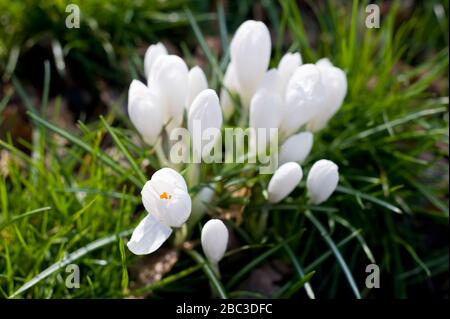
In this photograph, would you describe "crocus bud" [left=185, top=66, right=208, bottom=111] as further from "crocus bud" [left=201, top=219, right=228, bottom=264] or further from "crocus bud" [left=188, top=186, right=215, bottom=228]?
"crocus bud" [left=201, top=219, right=228, bottom=264]

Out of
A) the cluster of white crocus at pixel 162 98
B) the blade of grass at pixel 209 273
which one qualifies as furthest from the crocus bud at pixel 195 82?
the blade of grass at pixel 209 273

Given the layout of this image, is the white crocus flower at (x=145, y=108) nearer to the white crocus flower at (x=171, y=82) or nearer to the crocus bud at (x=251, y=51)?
the white crocus flower at (x=171, y=82)

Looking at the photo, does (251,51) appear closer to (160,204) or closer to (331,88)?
(331,88)

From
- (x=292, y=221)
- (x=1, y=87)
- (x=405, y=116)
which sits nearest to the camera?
(x=292, y=221)

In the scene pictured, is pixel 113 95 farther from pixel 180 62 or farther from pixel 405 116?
pixel 405 116

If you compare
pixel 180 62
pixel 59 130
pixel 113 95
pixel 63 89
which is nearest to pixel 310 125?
pixel 180 62

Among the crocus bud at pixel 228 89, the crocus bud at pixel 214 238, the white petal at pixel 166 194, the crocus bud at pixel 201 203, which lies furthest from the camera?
the crocus bud at pixel 228 89
